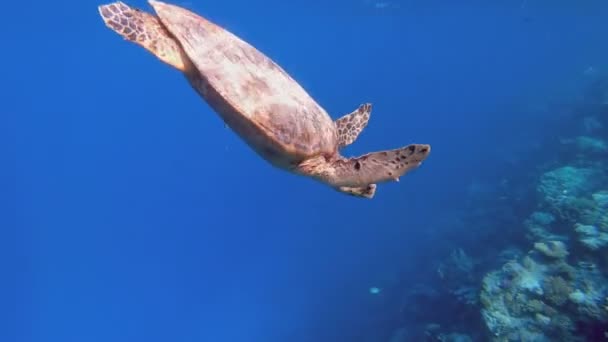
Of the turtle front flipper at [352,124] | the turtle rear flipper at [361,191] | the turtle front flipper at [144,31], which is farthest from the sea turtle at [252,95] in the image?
the turtle front flipper at [352,124]

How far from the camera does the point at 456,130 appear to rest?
3027 cm

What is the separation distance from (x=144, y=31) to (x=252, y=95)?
3.42 feet

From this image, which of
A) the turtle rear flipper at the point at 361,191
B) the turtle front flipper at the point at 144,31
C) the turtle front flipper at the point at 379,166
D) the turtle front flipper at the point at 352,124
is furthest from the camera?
the turtle front flipper at the point at 352,124

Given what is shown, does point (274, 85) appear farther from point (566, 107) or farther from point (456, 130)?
point (456, 130)

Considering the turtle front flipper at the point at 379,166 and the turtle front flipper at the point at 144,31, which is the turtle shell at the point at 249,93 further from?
the turtle front flipper at the point at 379,166

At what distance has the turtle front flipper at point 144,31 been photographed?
338 centimetres

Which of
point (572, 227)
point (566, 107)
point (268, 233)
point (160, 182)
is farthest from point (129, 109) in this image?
point (572, 227)

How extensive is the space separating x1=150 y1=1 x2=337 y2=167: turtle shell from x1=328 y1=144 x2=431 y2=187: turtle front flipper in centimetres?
29

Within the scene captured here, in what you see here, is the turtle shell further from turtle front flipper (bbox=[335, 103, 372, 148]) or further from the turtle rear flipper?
turtle front flipper (bbox=[335, 103, 372, 148])

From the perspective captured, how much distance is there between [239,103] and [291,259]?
26.7 metres

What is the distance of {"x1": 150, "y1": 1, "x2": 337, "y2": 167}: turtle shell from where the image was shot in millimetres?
3289

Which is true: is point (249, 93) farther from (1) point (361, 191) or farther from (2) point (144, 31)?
(1) point (361, 191)

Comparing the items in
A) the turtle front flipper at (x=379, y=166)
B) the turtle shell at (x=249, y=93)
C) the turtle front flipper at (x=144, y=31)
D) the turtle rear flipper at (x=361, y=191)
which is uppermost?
the turtle front flipper at (x=144, y=31)

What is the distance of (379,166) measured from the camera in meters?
3.25
